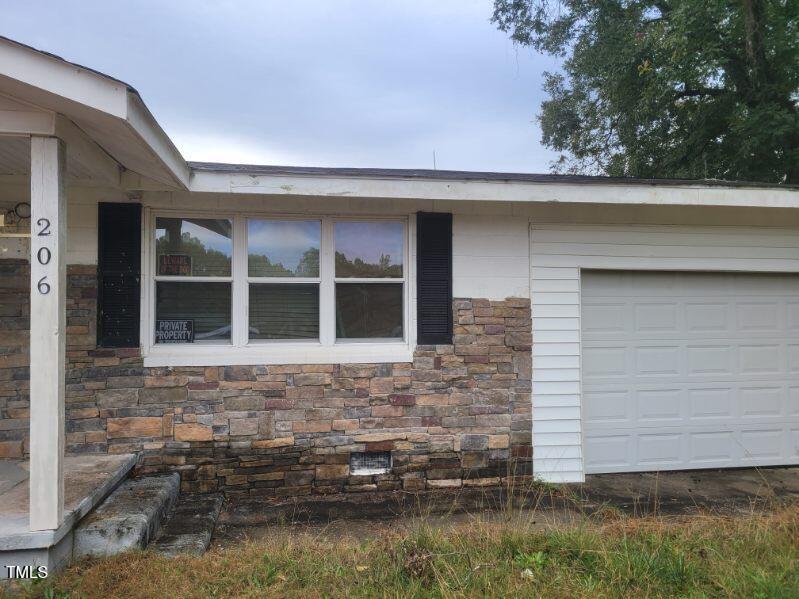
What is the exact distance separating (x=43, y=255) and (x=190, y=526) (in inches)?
84.7

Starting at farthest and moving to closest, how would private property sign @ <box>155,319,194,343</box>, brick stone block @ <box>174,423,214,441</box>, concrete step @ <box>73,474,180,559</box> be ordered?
private property sign @ <box>155,319,194,343</box>
brick stone block @ <box>174,423,214,441</box>
concrete step @ <box>73,474,180,559</box>

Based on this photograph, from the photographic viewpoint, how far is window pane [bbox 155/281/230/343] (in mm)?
4773

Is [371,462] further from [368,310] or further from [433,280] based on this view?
[433,280]

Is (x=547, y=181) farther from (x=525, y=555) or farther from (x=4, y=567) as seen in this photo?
(x=4, y=567)

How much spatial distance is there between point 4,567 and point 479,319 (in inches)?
152

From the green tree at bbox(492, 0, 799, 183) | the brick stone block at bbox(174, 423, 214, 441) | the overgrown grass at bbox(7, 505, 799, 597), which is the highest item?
the green tree at bbox(492, 0, 799, 183)

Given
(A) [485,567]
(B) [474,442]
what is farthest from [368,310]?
(A) [485,567]

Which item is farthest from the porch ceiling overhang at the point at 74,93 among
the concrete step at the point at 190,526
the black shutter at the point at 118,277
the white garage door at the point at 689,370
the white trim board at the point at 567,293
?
the white garage door at the point at 689,370

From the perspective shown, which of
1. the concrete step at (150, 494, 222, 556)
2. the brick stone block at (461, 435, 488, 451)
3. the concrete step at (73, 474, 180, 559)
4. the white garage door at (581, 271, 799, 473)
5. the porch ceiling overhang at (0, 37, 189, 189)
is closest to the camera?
the porch ceiling overhang at (0, 37, 189, 189)

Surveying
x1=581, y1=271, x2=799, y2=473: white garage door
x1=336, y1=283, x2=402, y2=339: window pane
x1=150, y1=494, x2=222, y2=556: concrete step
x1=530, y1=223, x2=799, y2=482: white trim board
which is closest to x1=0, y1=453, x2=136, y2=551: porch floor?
x1=150, y1=494, x2=222, y2=556: concrete step

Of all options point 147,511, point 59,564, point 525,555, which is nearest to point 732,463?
point 525,555

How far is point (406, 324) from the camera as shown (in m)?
5.05

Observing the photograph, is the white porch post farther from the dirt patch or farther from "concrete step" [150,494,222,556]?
the dirt patch

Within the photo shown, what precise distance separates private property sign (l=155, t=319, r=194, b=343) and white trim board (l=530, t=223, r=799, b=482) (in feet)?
10.5
